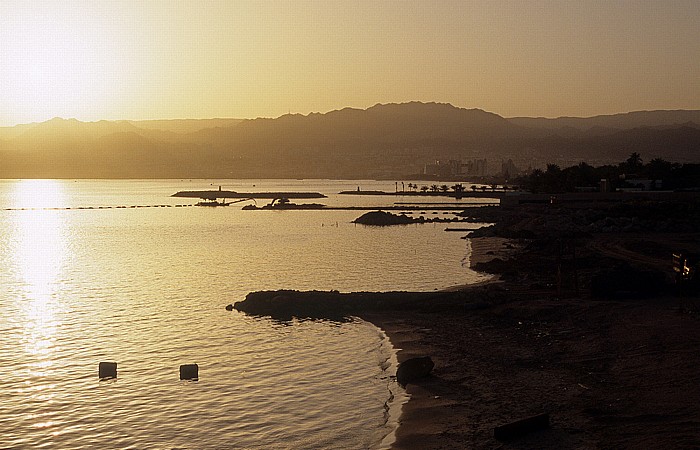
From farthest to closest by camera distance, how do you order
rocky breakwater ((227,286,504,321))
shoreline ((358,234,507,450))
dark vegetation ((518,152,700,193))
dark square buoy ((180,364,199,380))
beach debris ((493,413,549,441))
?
dark vegetation ((518,152,700,193)) → rocky breakwater ((227,286,504,321)) → dark square buoy ((180,364,199,380)) → shoreline ((358,234,507,450)) → beach debris ((493,413,549,441))

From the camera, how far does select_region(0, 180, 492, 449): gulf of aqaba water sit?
15664 mm

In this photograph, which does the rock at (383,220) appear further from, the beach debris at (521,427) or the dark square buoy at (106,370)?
the beach debris at (521,427)

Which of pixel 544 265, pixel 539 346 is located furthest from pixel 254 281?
pixel 539 346

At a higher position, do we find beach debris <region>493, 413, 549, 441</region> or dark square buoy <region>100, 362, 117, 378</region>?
beach debris <region>493, 413, 549, 441</region>

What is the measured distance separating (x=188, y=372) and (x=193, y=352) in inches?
131

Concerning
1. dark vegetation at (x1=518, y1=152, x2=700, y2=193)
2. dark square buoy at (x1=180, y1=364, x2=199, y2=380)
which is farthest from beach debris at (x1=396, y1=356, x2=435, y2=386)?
dark vegetation at (x1=518, y1=152, x2=700, y2=193)

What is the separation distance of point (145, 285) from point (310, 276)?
9336 millimetres

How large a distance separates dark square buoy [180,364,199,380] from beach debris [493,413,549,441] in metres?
9.08

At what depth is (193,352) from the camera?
2303 cm

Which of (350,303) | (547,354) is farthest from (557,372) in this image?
(350,303)

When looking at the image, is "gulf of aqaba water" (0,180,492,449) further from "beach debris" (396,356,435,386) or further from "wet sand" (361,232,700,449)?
"wet sand" (361,232,700,449)

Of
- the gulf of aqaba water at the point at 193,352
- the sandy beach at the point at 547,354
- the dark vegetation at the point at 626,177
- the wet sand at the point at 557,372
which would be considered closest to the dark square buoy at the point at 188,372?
the gulf of aqaba water at the point at 193,352

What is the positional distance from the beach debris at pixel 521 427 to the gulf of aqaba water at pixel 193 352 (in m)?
2.68

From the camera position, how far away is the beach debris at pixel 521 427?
1361 cm
